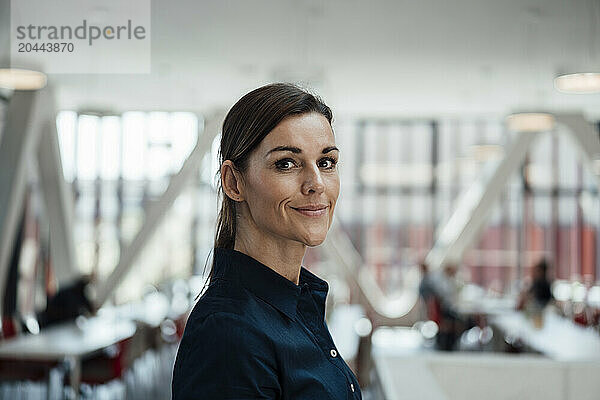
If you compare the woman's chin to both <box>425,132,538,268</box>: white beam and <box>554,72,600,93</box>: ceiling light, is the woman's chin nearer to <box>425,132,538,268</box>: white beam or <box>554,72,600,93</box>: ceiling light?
<box>554,72,600,93</box>: ceiling light

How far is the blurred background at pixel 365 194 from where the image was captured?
6844 mm

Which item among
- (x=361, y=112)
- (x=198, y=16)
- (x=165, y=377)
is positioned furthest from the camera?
(x=361, y=112)

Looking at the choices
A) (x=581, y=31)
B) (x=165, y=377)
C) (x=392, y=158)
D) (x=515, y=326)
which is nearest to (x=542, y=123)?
(x=581, y=31)

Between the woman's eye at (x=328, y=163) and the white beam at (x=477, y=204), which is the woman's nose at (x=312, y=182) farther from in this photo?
the white beam at (x=477, y=204)

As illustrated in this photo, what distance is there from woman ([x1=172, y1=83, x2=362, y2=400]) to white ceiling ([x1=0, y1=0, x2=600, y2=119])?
5651mm

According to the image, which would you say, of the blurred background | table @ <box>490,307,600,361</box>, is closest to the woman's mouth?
the blurred background

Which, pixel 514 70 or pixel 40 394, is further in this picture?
pixel 514 70

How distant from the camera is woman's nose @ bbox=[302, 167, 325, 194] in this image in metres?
1.26

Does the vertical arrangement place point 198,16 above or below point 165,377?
above

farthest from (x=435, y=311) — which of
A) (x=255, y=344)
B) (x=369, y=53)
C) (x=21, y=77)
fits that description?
(x=255, y=344)

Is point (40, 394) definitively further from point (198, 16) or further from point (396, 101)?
point (396, 101)

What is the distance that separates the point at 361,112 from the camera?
44.6 feet

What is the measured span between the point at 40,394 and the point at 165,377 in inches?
52.0

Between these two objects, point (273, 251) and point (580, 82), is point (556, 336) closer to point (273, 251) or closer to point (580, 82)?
point (580, 82)
